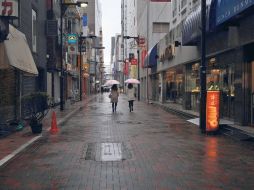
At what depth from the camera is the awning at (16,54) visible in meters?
15.1

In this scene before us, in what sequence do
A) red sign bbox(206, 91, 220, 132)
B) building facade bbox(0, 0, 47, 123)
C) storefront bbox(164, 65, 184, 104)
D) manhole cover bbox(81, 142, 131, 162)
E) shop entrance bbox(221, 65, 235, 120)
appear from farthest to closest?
storefront bbox(164, 65, 184, 104)
shop entrance bbox(221, 65, 235, 120)
building facade bbox(0, 0, 47, 123)
red sign bbox(206, 91, 220, 132)
manhole cover bbox(81, 142, 131, 162)

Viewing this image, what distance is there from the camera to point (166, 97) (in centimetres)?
4209

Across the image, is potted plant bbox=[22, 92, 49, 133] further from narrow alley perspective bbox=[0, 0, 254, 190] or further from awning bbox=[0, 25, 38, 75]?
awning bbox=[0, 25, 38, 75]

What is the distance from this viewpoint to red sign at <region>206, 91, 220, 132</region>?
49.5ft

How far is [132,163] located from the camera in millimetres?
9500

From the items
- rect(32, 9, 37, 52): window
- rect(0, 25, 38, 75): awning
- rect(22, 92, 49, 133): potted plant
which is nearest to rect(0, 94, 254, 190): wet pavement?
rect(22, 92, 49, 133): potted plant

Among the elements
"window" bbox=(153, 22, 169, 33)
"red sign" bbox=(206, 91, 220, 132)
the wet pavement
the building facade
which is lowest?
the wet pavement

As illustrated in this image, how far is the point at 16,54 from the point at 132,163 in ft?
27.5

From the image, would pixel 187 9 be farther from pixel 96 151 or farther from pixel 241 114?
pixel 96 151

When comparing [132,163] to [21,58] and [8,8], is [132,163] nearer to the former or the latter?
[8,8]

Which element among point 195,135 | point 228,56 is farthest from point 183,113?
point 195,135

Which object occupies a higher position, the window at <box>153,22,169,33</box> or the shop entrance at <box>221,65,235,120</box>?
the window at <box>153,22,169,33</box>

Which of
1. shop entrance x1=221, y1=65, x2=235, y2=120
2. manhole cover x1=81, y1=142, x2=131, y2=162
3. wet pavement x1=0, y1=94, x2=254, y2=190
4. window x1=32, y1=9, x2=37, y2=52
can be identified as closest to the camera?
wet pavement x1=0, y1=94, x2=254, y2=190

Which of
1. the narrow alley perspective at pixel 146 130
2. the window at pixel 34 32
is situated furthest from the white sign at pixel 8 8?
the window at pixel 34 32
